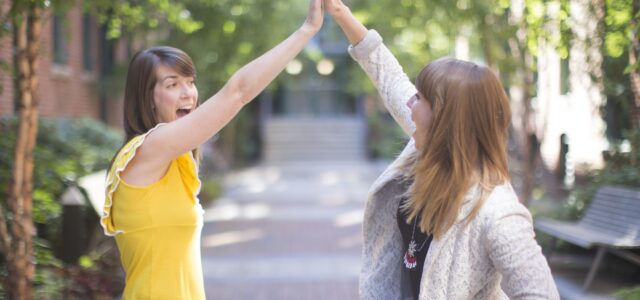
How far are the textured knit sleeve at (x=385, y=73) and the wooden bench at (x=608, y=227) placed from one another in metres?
4.76

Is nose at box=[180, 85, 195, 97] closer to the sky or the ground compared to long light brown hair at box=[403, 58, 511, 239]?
closer to the sky

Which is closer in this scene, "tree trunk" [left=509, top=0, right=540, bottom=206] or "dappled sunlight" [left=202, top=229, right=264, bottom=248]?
"tree trunk" [left=509, top=0, right=540, bottom=206]

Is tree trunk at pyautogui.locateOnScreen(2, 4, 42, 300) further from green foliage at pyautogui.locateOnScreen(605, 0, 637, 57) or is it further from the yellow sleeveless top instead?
green foliage at pyautogui.locateOnScreen(605, 0, 637, 57)

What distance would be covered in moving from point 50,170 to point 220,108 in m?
6.28

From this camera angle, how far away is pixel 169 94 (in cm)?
273

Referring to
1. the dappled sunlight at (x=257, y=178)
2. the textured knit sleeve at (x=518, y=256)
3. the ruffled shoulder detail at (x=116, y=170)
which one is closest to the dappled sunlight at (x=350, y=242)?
the dappled sunlight at (x=257, y=178)

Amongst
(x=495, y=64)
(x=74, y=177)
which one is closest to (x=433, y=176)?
(x=74, y=177)

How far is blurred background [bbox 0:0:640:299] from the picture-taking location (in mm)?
5402

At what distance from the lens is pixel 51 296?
5.84 meters

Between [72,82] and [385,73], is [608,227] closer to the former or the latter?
[385,73]

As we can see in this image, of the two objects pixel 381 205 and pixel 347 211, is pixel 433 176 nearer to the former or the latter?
A: pixel 381 205

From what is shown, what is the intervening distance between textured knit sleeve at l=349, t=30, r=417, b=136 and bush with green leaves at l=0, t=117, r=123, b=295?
10.5 ft

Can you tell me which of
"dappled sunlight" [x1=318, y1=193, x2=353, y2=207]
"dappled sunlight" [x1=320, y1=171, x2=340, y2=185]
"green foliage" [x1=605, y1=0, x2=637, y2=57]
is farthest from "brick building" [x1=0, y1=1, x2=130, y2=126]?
"green foliage" [x1=605, y1=0, x2=637, y2=57]

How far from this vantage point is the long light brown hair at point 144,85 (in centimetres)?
271
